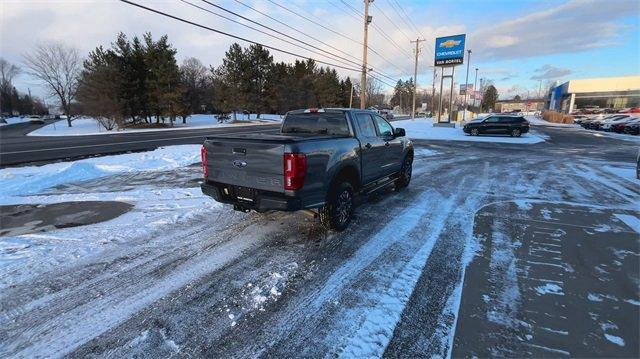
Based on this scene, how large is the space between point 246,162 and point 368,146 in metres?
2.41

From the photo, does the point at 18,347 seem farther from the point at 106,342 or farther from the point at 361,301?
the point at 361,301

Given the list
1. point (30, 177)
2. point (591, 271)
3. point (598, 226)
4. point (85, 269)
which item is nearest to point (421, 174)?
point (598, 226)

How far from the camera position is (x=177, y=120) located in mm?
57500

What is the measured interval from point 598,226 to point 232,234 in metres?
6.21

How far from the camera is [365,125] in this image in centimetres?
640

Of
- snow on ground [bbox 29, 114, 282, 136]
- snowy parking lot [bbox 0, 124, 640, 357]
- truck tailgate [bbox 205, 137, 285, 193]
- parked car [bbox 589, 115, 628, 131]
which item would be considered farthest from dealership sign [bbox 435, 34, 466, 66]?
truck tailgate [bbox 205, 137, 285, 193]

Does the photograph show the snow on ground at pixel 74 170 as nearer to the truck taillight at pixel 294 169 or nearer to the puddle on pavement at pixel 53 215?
the puddle on pavement at pixel 53 215

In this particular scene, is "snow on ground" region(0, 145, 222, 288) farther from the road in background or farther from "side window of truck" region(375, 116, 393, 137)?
"side window of truck" region(375, 116, 393, 137)

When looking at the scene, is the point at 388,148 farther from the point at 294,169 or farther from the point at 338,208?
the point at 294,169

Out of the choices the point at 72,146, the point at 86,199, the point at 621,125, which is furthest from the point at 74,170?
the point at 621,125

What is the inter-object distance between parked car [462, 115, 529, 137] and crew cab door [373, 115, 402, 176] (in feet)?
74.7

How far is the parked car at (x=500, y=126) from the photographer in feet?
85.8

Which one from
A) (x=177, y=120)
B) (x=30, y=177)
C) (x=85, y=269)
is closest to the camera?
(x=85, y=269)

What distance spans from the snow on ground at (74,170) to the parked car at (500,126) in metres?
22.6
